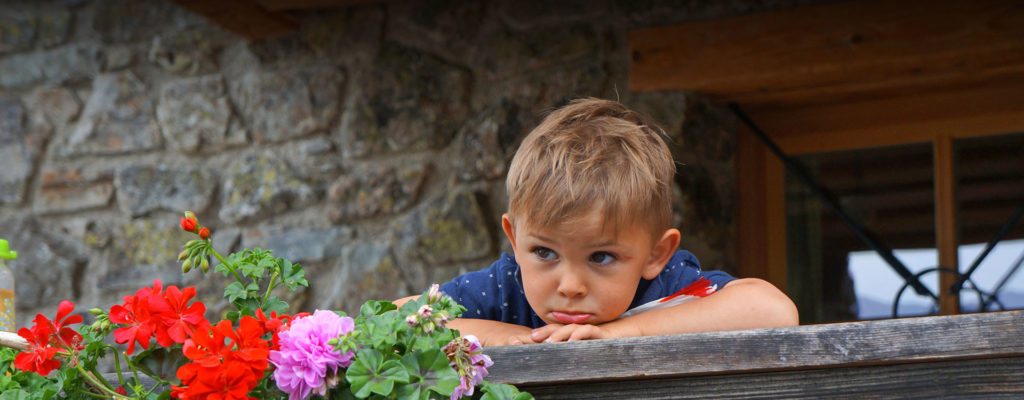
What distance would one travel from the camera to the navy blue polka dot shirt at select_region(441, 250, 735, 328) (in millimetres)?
1810

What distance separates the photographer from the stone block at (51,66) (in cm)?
370

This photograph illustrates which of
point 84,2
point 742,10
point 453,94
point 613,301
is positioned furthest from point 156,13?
point 613,301

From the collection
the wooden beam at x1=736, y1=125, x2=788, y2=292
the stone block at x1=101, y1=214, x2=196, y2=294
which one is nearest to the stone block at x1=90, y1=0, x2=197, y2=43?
the stone block at x1=101, y1=214, x2=196, y2=294

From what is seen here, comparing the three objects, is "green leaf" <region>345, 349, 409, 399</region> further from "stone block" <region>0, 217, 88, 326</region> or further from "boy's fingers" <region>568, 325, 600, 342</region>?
"stone block" <region>0, 217, 88, 326</region>

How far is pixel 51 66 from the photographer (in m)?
3.73

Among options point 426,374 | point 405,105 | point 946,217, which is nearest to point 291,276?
point 426,374

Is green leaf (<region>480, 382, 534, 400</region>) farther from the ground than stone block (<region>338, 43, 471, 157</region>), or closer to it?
closer to it

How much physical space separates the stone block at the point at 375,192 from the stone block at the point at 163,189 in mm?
393

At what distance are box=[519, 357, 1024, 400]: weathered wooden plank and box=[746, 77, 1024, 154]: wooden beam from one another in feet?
7.15

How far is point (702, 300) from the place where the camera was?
1.56m

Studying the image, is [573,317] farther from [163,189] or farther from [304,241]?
[163,189]

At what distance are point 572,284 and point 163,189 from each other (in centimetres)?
229

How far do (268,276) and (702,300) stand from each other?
57 cm

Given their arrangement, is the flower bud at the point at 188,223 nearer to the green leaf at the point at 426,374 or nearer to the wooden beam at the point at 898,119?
the green leaf at the point at 426,374
